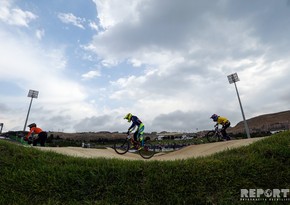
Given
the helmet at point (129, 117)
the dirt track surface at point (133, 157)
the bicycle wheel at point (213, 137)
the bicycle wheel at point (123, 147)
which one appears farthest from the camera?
the bicycle wheel at point (213, 137)

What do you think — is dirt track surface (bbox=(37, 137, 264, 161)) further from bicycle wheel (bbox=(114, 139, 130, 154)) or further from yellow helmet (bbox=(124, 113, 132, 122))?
yellow helmet (bbox=(124, 113, 132, 122))

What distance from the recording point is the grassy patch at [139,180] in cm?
548

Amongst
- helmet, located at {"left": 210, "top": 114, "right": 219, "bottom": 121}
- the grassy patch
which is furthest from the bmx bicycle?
the grassy patch

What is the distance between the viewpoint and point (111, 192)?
18.6ft

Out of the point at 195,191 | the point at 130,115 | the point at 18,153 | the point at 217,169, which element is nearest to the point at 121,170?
the point at 195,191

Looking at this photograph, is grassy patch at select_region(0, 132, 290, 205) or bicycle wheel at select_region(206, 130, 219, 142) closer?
grassy patch at select_region(0, 132, 290, 205)

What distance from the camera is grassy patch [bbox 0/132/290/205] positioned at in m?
5.48

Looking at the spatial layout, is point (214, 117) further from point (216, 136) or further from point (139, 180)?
point (139, 180)

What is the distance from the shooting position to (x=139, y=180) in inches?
239

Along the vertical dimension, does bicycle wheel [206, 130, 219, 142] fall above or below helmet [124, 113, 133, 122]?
below

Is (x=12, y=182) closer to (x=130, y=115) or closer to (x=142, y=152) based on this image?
(x=130, y=115)

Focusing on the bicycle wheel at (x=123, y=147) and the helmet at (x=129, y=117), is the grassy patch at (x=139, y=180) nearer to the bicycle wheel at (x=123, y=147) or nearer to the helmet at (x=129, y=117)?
the helmet at (x=129, y=117)

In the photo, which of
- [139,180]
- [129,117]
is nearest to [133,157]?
[129,117]

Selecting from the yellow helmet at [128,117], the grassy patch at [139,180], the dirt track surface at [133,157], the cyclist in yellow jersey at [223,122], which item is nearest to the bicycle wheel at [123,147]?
the dirt track surface at [133,157]
